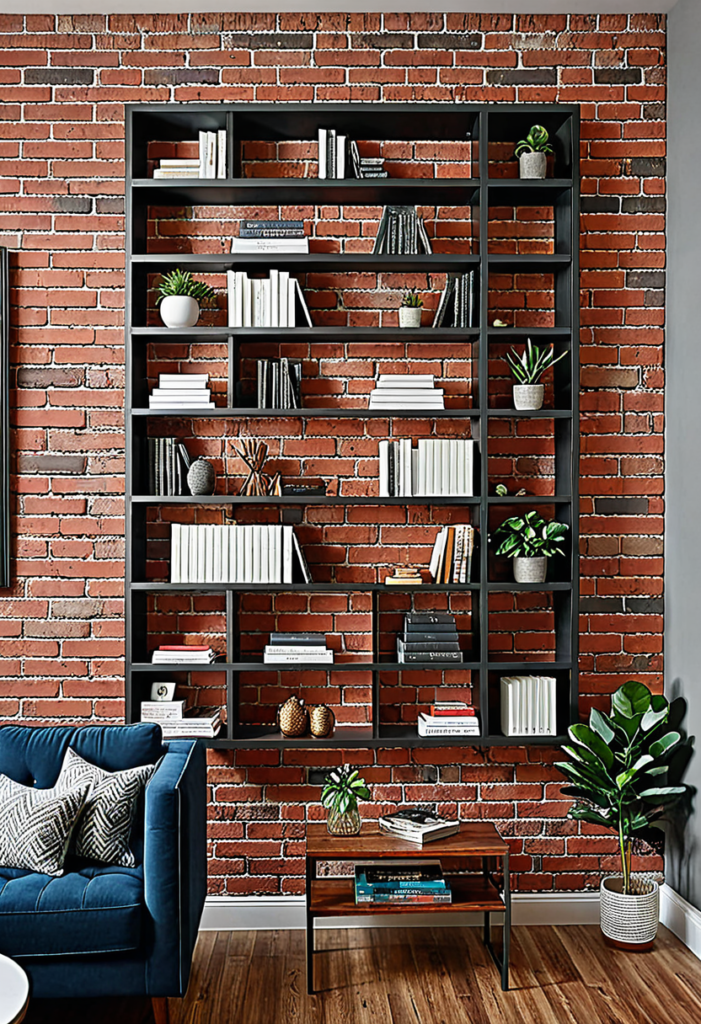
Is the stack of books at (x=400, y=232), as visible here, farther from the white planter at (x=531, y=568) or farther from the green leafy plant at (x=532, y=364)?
the white planter at (x=531, y=568)

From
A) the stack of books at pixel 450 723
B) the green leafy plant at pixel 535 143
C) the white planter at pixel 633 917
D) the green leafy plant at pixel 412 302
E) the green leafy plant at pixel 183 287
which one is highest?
the green leafy plant at pixel 535 143

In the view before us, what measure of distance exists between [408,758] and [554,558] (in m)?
0.90

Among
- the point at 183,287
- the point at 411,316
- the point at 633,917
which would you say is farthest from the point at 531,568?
the point at 183,287

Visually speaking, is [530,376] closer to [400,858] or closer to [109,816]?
[400,858]

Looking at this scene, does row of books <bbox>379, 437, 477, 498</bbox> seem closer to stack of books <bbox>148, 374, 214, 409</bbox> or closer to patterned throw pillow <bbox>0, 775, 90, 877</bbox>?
stack of books <bbox>148, 374, 214, 409</bbox>

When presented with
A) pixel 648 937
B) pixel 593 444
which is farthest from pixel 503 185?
pixel 648 937

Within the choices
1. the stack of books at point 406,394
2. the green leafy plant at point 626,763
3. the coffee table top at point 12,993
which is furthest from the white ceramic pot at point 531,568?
the coffee table top at point 12,993

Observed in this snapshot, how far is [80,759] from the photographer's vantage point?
287 centimetres

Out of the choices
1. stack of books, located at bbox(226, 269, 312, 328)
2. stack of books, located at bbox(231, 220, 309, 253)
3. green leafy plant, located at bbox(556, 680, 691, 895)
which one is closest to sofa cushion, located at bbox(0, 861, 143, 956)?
green leafy plant, located at bbox(556, 680, 691, 895)

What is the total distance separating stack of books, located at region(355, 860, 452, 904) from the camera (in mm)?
2920

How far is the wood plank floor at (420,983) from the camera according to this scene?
272cm

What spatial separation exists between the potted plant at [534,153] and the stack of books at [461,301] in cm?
41

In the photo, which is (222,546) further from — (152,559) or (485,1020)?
(485,1020)

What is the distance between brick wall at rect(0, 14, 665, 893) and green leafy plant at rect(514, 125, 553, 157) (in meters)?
0.21
